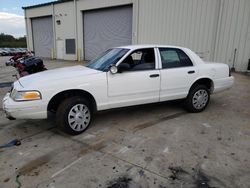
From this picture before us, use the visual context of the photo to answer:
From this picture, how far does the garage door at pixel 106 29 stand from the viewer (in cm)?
1617

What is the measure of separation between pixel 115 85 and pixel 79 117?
0.88 m

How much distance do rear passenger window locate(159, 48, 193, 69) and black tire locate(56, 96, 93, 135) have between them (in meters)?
1.87

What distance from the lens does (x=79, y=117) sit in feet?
12.6

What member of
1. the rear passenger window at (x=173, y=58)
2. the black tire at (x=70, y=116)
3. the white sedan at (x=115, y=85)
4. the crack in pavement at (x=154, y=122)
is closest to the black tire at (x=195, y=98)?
the white sedan at (x=115, y=85)

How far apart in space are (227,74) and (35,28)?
77.7 ft

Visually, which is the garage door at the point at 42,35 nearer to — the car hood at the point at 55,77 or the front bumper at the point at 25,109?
the car hood at the point at 55,77

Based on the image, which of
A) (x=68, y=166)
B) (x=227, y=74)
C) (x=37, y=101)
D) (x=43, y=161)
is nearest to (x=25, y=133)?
(x=37, y=101)

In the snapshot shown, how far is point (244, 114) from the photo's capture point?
5023 mm

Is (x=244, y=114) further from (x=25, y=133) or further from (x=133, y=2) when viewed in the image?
(x=133, y=2)

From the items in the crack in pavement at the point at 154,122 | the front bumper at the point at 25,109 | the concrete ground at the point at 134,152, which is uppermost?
the front bumper at the point at 25,109

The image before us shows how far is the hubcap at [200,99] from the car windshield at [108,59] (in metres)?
Answer: 1.98

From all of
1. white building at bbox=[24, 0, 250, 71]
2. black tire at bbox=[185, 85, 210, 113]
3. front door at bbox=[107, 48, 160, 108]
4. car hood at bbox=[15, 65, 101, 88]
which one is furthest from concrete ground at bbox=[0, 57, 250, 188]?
white building at bbox=[24, 0, 250, 71]

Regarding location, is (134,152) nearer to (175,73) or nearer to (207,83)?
(175,73)

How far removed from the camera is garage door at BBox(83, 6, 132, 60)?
53.1ft
